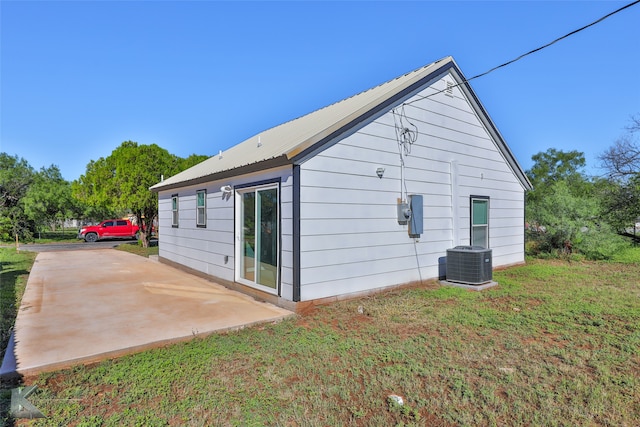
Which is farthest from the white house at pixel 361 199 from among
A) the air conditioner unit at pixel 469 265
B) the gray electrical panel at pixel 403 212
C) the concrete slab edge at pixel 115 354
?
the concrete slab edge at pixel 115 354

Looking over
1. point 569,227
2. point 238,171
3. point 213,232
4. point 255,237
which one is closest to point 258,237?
point 255,237

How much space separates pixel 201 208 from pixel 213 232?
1022mm

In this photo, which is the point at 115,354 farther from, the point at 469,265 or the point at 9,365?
the point at 469,265

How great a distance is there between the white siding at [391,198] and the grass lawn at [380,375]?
3.44 ft

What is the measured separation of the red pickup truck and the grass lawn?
23.3 meters

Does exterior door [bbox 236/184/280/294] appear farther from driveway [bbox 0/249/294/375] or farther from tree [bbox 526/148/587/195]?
tree [bbox 526/148/587/195]

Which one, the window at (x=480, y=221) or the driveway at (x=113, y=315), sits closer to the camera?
the driveway at (x=113, y=315)

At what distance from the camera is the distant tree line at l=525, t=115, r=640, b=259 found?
10.9 m

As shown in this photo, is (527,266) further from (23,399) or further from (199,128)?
(199,128)

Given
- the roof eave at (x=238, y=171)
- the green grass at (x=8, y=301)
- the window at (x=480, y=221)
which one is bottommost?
the green grass at (x=8, y=301)

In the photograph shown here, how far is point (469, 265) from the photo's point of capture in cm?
687

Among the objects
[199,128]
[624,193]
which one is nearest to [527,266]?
[624,193]

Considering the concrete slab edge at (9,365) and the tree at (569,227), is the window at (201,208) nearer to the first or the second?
the concrete slab edge at (9,365)

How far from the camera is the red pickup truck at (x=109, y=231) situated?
22891 mm
